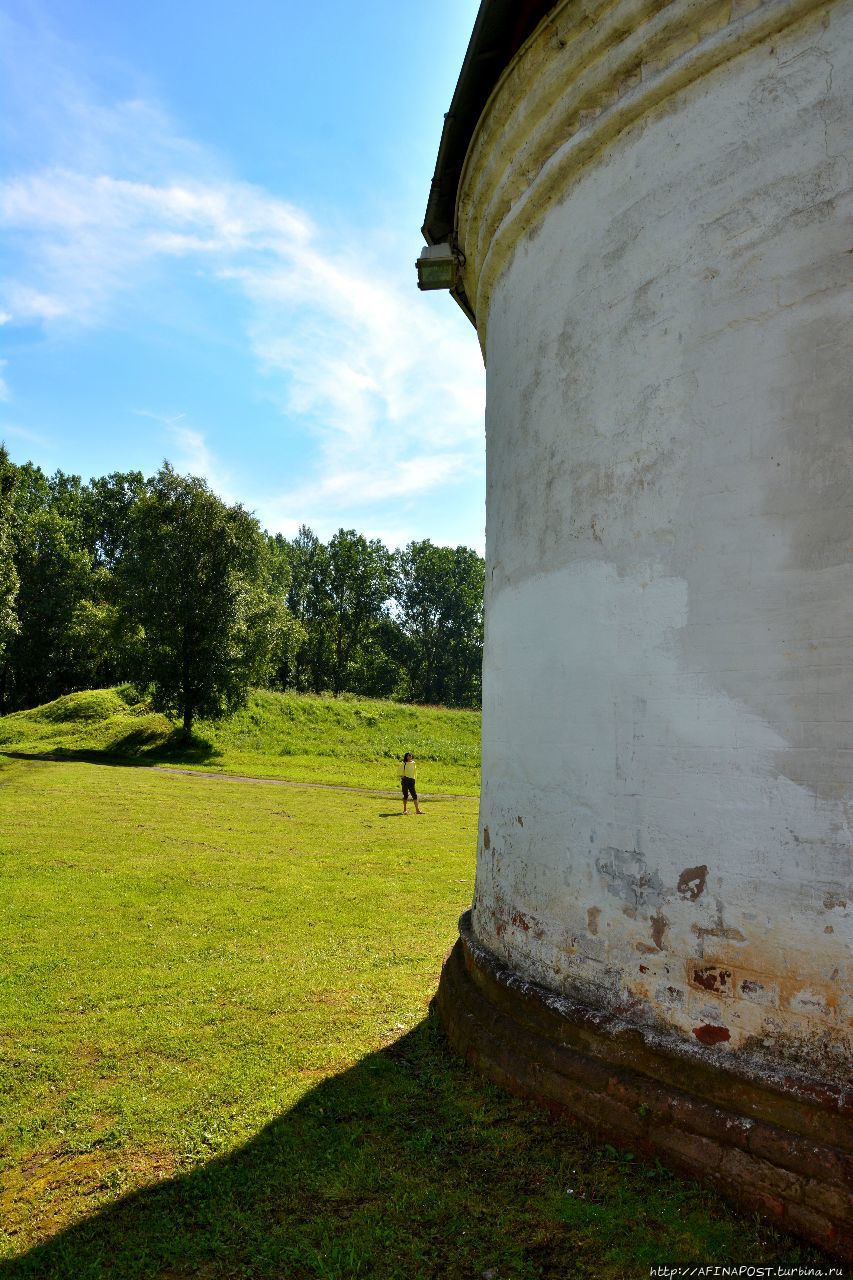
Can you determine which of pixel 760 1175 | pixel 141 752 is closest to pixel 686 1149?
pixel 760 1175

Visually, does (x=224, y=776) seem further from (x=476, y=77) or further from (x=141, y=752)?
(x=476, y=77)

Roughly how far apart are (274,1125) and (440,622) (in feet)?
205

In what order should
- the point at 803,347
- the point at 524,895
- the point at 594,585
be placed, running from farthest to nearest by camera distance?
the point at 524,895 → the point at 594,585 → the point at 803,347

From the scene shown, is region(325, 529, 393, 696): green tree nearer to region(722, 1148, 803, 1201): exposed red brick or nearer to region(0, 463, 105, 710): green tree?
region(0, 463, 105, 710): green tree

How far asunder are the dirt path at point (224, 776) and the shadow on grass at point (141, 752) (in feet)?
0.10

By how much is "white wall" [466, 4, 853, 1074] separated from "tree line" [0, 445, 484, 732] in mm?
23111

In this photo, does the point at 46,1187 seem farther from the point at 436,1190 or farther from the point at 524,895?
the point at 524,895

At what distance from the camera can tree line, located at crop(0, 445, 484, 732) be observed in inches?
1029

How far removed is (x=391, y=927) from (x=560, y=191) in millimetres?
6236

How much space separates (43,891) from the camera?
26.6ft

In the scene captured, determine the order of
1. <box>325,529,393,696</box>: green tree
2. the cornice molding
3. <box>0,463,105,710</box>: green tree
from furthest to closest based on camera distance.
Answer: <box>325,529,393,696</box>: green tree → <box>0,463,105,710</box>: green tree → the cornice molding

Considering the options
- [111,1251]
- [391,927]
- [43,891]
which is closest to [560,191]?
[111,1251]

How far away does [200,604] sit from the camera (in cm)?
2645

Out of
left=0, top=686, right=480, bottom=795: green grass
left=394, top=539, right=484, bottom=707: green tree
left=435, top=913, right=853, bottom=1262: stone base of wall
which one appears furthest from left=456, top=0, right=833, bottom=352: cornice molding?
left=394, top=539, right=484, bottom=707: green tree
